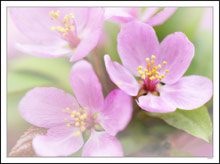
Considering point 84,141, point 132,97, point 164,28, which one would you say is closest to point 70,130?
point 84,141

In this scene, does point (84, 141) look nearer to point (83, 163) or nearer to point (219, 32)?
point (83, 163)

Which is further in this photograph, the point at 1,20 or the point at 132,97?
the point at 1,20

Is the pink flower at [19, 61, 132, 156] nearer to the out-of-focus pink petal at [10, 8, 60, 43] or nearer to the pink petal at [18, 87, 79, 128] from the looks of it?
the pink petal at [18, 87, 79, 128]

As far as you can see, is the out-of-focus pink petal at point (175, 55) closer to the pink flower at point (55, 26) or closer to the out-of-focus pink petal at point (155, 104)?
the out-of-focus pink petal at point (155, 104)

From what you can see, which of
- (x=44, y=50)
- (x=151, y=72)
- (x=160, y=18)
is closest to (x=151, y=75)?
(x=151, y=72)

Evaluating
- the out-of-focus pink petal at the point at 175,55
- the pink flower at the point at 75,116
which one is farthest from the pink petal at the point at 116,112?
the out-of-focus pink petal at the point at 175,55
